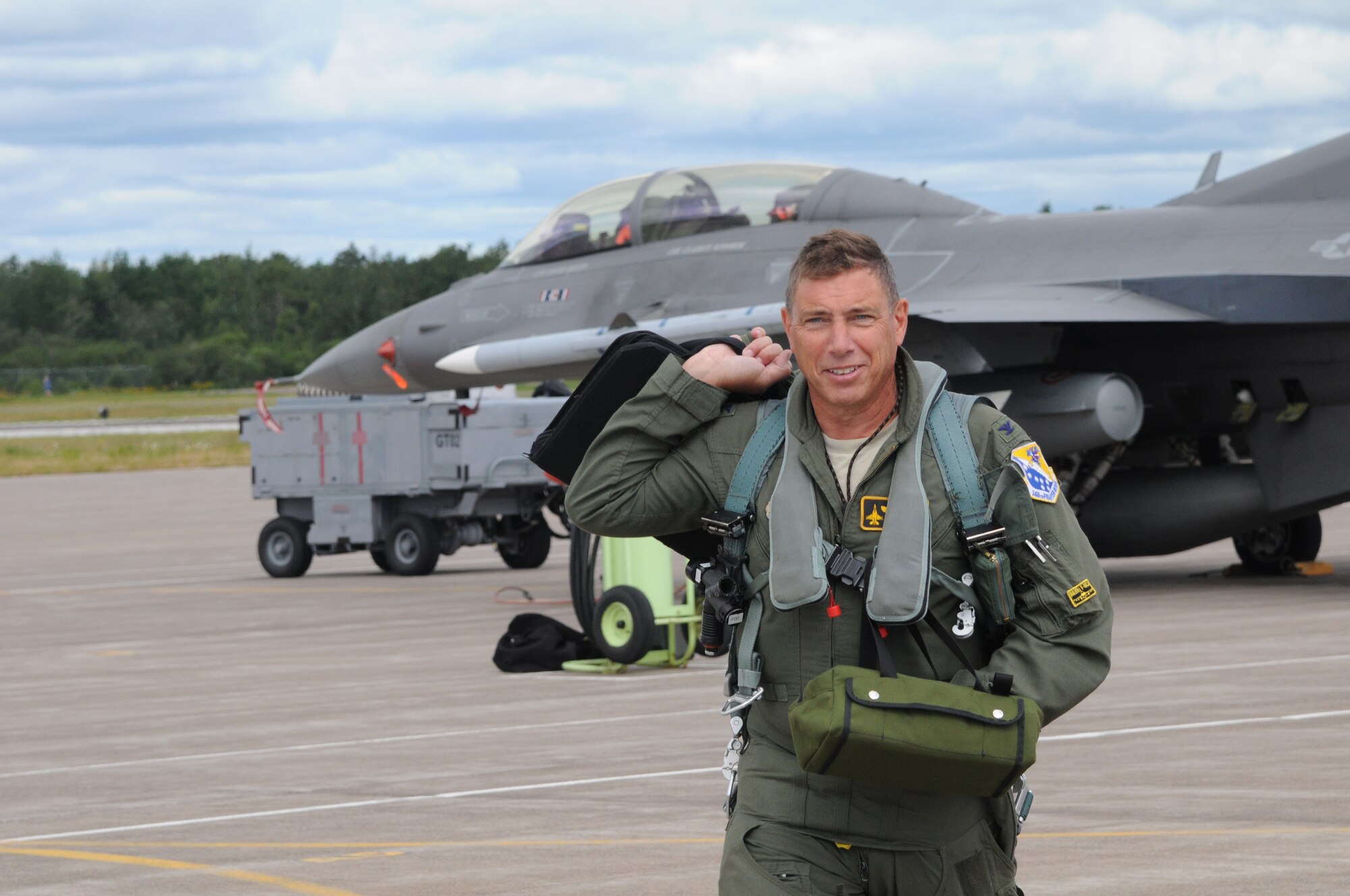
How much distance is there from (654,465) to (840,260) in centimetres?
61

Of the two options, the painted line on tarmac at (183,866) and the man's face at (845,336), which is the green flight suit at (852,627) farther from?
the painted line on tarmac at (183,866)

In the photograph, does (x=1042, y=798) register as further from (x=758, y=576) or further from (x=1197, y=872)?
(x=758, y=576)

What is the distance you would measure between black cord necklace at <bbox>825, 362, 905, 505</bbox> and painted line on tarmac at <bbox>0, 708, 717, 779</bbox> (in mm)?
6864

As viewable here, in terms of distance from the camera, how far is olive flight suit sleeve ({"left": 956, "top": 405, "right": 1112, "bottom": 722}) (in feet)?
11.6

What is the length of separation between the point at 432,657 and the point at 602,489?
1044 centimetres

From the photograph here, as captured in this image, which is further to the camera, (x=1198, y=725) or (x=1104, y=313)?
(x=1104, y=313)

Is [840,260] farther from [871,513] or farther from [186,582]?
[186,582]

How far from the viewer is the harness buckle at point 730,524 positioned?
377 cm

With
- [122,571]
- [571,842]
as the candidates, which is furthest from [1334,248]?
[122,571]

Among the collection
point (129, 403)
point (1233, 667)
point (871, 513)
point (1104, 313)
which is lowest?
point (1233, 667)

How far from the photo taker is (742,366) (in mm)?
3914

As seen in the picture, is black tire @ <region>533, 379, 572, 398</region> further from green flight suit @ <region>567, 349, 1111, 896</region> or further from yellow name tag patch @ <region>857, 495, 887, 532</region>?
yellow name tag patch @ <region>857, 495, 887, 532</region>

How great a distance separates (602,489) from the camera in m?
3.90

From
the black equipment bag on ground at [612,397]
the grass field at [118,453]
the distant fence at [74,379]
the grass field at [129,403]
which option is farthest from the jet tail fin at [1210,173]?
the distant fence at [74,379]
